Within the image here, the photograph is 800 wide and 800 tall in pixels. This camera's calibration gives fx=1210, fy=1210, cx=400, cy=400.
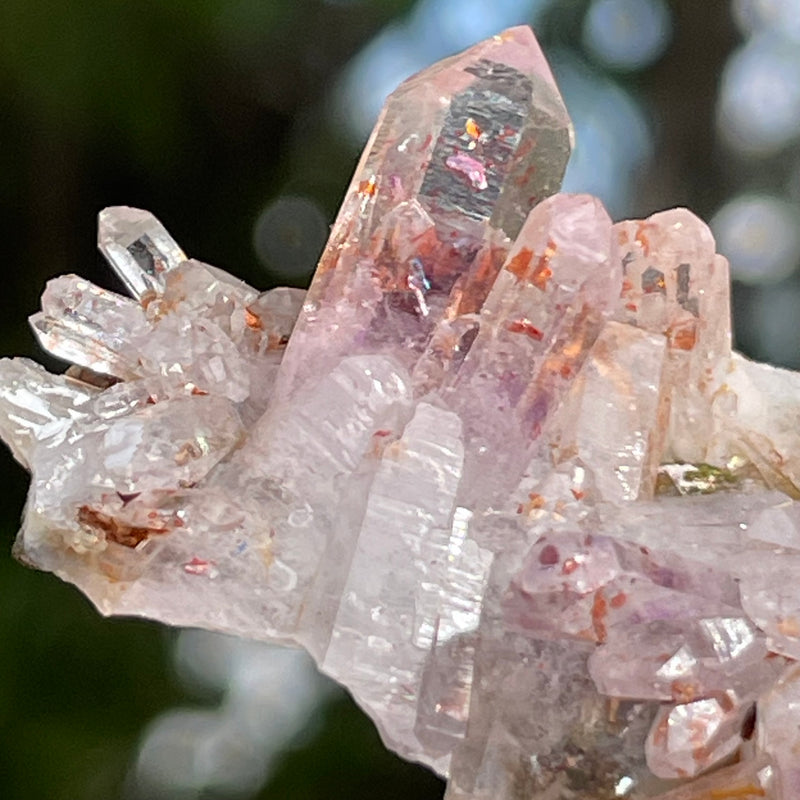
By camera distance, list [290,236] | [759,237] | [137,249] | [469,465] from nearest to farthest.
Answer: [469,465], [137,249], [290,236], [759,237]

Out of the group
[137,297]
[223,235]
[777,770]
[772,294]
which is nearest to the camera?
[777,770]

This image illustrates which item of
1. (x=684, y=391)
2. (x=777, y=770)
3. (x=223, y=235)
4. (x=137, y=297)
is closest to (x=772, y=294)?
(x=223, y=235)

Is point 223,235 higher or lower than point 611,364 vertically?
lower

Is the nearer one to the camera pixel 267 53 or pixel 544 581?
pixel 544 581

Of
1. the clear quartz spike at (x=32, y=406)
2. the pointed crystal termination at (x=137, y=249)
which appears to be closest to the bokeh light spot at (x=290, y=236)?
the pointed crystal termination at (x=137, y=249)

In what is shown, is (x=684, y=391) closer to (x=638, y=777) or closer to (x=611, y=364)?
(x=611, y=364)

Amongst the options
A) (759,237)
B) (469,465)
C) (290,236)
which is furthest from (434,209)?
(759,237)

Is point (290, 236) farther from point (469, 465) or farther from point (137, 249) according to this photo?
point (469, 465)
